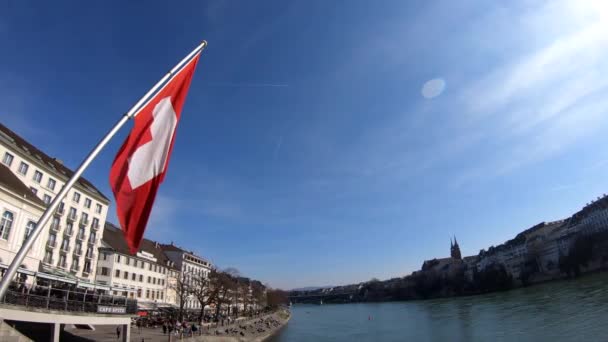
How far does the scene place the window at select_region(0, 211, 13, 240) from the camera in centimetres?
2506

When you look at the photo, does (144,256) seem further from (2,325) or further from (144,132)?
(144,132)

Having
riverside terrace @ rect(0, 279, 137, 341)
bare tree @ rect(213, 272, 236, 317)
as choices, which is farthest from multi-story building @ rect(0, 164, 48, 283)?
bare tree @ rect(213, 272, 236, 317)

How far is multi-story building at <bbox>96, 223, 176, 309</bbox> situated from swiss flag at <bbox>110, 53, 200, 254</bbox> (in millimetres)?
51434

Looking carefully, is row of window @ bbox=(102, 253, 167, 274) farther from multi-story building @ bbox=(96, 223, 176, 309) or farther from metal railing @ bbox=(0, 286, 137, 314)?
metal railing @ bbox=(0, 286, 137, 314)

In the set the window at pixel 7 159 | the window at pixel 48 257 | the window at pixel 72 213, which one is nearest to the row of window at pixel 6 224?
A: the window at pixel 7 159

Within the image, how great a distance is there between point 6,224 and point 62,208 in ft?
92.0

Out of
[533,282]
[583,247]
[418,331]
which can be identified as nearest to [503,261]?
[533,282]

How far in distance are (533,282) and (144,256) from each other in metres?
122

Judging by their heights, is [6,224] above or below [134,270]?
above

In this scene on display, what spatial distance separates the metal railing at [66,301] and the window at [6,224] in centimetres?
591

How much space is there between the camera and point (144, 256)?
229ft

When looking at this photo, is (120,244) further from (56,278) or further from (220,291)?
(56,278)

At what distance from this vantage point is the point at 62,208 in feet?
165

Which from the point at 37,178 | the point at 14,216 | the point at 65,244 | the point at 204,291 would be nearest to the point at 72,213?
the point at 65,244
